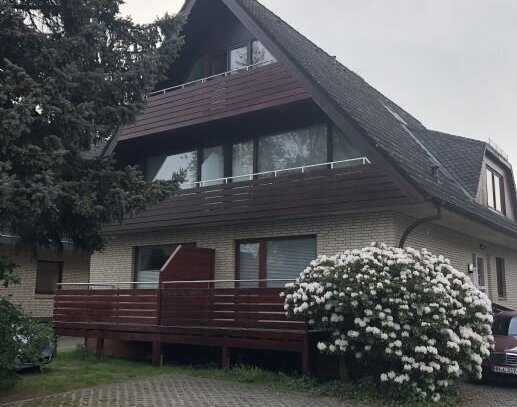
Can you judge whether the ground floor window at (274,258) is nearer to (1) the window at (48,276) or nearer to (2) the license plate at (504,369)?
(2) the license plate at (504,369)

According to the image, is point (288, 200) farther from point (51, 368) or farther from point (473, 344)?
point (51, 368)

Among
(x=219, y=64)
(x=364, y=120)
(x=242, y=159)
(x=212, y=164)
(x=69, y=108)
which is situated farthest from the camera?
(x=219, y=64)

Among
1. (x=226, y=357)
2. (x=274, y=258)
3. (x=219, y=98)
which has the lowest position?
(x=226, y=357)

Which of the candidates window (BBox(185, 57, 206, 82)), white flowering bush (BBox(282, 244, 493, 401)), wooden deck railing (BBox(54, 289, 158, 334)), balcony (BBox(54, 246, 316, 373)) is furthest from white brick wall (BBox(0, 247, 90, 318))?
white flowering bush (BBox(282, 244, 493, 401))

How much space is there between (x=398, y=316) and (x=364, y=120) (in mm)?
5305

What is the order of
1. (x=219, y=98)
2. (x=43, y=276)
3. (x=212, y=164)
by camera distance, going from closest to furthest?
(x=219, y=98)
(x=212, y=164)
(x=43, y=276)

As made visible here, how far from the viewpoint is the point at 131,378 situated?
1152 cm

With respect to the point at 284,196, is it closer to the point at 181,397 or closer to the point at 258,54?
the point at 258,54

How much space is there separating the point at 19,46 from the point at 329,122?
7.21 m

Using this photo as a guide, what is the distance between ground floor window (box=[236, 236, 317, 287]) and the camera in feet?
45.3

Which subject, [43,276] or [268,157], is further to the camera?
[43,276]

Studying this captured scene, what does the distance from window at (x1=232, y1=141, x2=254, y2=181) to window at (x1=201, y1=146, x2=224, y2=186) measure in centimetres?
43

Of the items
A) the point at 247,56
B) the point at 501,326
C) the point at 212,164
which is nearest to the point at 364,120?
the point at 247,56

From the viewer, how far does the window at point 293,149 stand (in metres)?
13.9
